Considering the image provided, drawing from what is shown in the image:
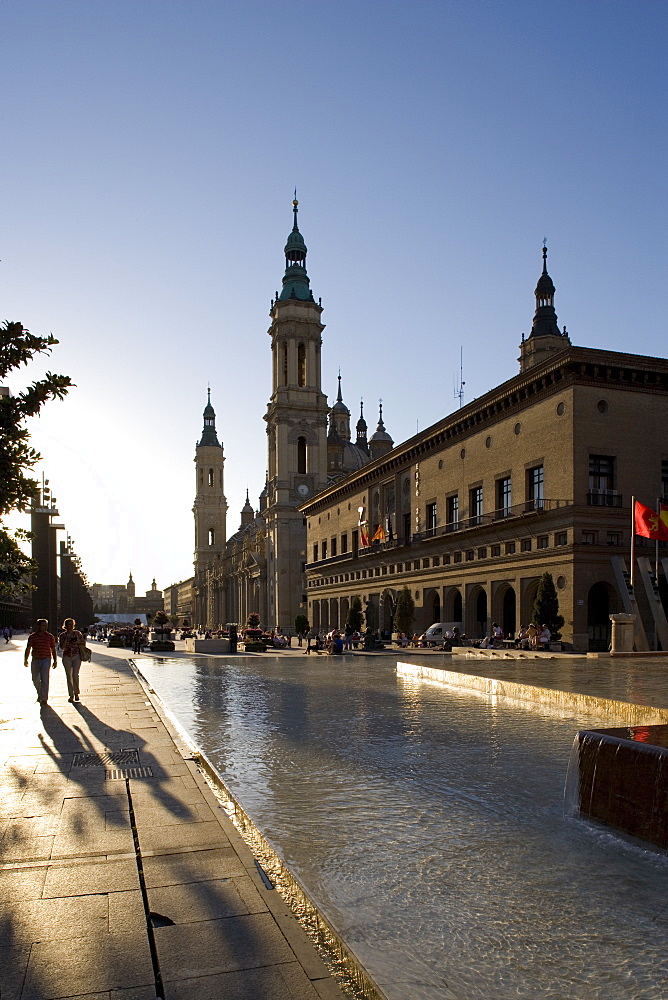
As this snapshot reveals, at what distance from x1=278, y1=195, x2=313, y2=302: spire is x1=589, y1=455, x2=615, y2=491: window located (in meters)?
63.9

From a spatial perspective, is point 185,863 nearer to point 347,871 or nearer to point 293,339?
point 347,871

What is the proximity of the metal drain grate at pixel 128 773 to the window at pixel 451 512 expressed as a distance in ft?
121

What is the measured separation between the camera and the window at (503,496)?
1545 inches

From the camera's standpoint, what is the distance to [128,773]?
8445 mm

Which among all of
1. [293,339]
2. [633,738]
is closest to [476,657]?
[633,738]

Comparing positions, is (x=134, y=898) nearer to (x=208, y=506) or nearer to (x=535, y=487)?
(x=535, y=487)

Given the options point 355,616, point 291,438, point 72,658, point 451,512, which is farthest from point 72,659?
point 291,438

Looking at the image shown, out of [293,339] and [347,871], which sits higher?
[293,339]

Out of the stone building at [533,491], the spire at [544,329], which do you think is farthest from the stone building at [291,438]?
the stone building at [533,491]

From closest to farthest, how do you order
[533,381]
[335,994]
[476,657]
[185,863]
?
[335,994] → [185,863] → [476,657] → [533,381]

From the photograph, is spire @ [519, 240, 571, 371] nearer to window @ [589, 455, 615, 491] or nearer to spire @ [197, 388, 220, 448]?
window @ [589, 455, 615, 491]

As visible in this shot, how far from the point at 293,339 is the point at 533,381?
58.5 m

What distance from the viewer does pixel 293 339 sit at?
301 ft

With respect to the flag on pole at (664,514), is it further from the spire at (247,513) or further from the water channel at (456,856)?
the spire at (247,513)
